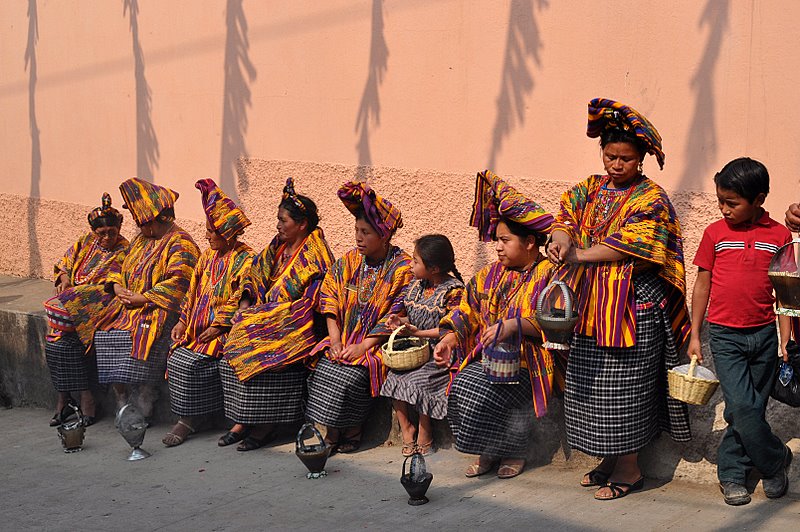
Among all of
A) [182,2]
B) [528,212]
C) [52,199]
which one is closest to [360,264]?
[528,212]

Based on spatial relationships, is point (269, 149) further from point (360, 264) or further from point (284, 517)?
point (284, 517)

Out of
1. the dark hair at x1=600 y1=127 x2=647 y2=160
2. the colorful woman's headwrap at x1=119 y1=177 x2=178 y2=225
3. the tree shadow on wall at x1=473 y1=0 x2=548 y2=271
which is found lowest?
the colorful woman's headwrap at x1=119 y1=177 x2=178 y2=225

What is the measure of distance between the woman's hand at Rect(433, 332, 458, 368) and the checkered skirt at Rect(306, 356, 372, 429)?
61 centimetres

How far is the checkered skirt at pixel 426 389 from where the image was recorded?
19.8 feet

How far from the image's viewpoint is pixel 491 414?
18.5 ft

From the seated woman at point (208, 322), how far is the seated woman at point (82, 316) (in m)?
1.00

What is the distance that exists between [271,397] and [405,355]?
3.70ft

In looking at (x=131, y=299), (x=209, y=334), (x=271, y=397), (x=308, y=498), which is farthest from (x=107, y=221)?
(x=308, y=498)

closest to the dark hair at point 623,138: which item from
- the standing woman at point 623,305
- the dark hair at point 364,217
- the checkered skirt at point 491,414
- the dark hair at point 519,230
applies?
the standing woman at point 623,305

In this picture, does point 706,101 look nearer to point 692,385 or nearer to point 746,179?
point 746,179

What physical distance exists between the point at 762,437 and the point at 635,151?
1.42 m

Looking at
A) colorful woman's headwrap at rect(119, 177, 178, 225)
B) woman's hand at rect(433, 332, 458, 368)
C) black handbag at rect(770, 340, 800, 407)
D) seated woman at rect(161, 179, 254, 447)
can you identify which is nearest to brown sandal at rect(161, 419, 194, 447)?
seated woman at rect(161, 179, 254, 447)

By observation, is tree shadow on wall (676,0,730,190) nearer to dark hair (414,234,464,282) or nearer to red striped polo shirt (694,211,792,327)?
red striped polo shirt (694,211,792,327)

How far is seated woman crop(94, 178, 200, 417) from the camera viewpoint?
761cm
